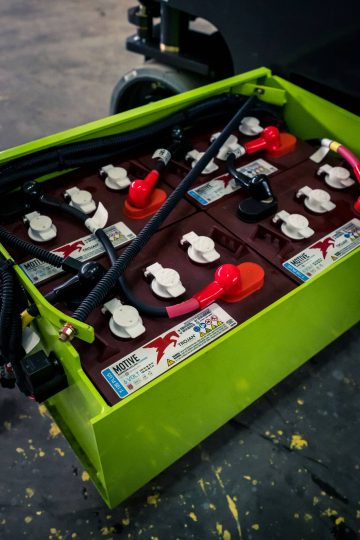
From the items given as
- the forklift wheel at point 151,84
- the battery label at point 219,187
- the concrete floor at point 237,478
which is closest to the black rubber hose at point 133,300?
the battery label at point 219,187

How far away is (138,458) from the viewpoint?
750 millimetres

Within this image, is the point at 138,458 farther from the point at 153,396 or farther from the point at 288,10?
the point at 288,10

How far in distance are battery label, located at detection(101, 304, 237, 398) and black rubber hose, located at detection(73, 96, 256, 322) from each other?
0.10 metres

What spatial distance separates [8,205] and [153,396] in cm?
51

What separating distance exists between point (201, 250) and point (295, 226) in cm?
20

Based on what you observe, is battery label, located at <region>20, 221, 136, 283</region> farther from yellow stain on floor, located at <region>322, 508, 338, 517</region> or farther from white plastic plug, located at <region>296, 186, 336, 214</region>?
yellow stain on floor, located at <region>322, 508, 338, 517</region>

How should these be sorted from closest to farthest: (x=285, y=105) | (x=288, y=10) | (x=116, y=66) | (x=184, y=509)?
(x=184, y=509), (x=288, y=10), (x=285, y=105), (x=116, y=66)

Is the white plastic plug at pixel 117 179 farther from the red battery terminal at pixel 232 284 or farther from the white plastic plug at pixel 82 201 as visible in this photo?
the red battery terminal at pixel 232 284

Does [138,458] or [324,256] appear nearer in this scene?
[138,458]

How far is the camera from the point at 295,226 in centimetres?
90

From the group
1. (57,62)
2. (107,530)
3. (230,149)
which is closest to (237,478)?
(107,530)

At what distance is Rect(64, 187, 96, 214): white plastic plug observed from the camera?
0.93 metres

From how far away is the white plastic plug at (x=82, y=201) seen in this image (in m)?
0.93

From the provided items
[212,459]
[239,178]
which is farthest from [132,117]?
[212,459]
